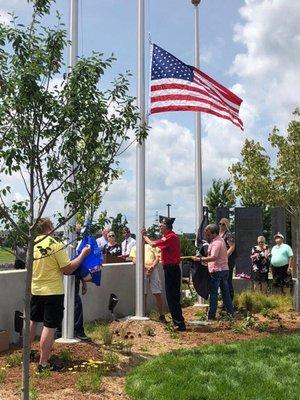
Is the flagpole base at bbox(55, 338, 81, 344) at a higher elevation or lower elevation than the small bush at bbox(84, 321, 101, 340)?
lower

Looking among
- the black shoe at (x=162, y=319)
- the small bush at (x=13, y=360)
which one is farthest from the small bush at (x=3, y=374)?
the black shoe at (x=162, y=319)

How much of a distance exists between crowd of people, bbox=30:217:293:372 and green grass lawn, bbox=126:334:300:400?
123 centimetres

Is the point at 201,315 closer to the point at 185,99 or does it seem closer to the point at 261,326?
the point at 261,326

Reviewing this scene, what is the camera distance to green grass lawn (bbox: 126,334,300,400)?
619cm

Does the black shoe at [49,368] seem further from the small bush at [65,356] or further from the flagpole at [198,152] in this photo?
the flagpole at [198,152]

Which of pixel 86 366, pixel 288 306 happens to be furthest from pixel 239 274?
pixel 86 366

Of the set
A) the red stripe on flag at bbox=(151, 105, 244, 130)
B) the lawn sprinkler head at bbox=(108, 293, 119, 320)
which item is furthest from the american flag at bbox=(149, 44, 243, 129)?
the lawn sprinkler head at bbox=(108, 293, 119, 320)

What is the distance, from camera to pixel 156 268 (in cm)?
1133

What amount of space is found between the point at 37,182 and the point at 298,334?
6008 mm

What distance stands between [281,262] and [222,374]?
746 cm

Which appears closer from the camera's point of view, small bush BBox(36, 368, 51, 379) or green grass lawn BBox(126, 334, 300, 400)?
green grass lawn BBox(126, 334, 300, 400)

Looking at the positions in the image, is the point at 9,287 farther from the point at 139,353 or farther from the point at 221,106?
the point at 221,106

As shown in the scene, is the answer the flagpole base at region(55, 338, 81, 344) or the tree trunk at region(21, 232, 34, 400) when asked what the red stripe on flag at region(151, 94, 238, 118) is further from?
the tree trunk at region(21, 232, 34, 400)

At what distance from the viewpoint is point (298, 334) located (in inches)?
382
